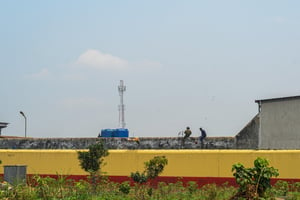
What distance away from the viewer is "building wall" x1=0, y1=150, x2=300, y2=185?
860 inches

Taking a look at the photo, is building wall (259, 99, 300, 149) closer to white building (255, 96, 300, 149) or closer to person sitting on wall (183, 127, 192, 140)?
white building (255, 96, 300, 149)

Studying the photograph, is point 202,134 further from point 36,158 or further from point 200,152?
point 36,158

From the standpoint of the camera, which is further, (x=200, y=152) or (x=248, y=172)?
(x=200, y=152)

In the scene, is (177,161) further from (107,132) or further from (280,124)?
(107,132)

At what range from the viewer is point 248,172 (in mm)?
15344

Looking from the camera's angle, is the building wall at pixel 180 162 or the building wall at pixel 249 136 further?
the building wall at pixel 249 136

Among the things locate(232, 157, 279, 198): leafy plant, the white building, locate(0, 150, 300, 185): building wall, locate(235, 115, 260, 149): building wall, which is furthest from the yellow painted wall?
locate(232, 157, 279, 198): leafy plant

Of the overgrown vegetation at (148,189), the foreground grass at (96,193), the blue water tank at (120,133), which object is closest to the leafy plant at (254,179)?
the overgrown vegetation at (148,189)

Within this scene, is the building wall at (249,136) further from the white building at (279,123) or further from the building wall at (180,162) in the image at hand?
the building wall at (180,162)

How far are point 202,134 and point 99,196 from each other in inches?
421

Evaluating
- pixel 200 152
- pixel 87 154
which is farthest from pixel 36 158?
pixel 200 152

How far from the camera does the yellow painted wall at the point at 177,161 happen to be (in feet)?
71.7

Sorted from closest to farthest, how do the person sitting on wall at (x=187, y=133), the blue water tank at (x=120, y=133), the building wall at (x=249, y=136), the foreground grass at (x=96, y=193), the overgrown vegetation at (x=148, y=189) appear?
1. the overgrown vegetation at (x=148, y=189)
2. the foreground grass at (x=96, y=193)
3. the building wall at (x=249, y=136)
4. the person sitting on wall at (x=187, y=133)
5. the blue water tank at (x=120, y=133)

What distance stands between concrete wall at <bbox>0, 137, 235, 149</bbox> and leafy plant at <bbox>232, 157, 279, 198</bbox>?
426 inches
